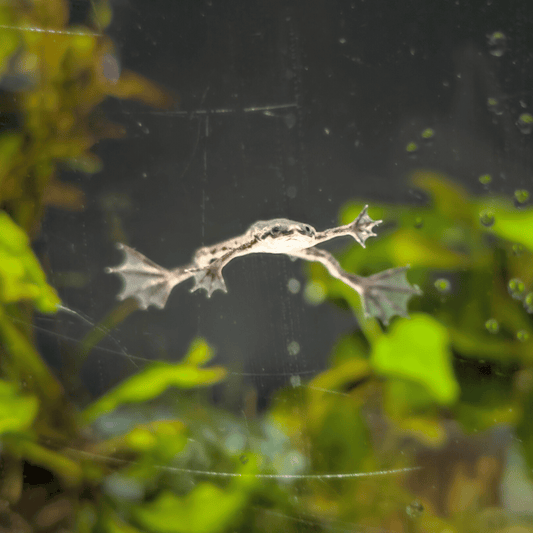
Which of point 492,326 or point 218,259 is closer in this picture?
point 218,259

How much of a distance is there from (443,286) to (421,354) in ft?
0.44

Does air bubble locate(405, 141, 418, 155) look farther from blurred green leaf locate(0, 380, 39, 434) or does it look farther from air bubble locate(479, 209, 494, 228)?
blurred green leaf locate(0, 380, 39, 434)

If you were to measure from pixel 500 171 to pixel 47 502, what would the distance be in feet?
3.43

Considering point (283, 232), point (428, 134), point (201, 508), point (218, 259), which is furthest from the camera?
point (201, 508)

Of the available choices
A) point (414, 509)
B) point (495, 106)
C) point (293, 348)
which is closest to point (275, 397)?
point (293, 348)

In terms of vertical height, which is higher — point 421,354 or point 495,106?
point 495,106

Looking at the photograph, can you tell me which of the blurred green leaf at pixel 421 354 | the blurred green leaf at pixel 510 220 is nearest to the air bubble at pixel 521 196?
the blurred green leaf at pixel 510 220

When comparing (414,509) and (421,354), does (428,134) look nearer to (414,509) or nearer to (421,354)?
A: (421,354)

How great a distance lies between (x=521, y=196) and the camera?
70 centimetres

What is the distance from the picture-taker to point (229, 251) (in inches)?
21.8

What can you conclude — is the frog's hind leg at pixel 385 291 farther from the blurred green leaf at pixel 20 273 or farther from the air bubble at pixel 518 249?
the blurred green leaf at pixel 20 273

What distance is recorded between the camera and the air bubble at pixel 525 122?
0.67 m

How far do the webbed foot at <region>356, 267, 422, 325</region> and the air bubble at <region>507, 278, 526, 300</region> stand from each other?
19 centimetres

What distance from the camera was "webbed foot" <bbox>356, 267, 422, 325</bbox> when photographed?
720 millimetres
